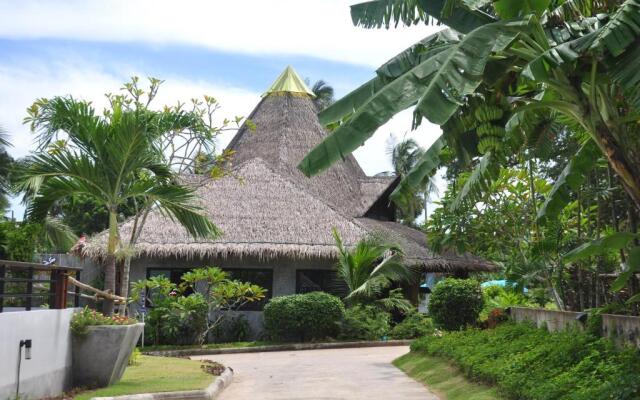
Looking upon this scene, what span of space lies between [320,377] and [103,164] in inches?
216

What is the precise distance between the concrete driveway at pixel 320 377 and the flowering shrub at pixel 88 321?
6.49 ft

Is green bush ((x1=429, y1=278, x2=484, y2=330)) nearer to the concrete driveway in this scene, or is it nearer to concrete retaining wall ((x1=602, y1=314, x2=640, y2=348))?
the concrete driveway

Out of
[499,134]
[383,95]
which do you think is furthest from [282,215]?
[383,95]

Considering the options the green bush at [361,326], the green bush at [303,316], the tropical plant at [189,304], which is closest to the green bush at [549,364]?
the green bush at [303,316]

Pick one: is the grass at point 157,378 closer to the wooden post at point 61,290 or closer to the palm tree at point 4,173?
the wooden post at point 61,290

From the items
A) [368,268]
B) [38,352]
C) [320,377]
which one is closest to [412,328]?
[368,268]

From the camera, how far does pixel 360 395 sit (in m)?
12.3

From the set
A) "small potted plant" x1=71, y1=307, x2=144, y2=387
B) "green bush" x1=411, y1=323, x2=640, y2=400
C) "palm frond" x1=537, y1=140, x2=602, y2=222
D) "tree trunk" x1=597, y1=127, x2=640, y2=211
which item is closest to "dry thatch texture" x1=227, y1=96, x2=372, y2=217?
"green bush" x1=411, y1=323, x2=640, y2=400

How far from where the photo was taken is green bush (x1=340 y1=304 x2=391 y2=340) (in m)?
23.1

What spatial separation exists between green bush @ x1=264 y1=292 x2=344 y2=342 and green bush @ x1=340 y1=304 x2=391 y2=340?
226 mm

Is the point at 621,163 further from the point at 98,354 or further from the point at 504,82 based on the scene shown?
the point at 98,354

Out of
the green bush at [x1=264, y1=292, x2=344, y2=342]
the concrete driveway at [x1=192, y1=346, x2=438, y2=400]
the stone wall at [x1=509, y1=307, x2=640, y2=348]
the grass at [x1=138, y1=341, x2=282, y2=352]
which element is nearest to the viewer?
the stone wall at [x1=509, y1=307, x2=640, y2=348]

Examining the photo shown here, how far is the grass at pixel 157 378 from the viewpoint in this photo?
1143 cm

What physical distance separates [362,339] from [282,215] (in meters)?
4.91
